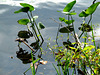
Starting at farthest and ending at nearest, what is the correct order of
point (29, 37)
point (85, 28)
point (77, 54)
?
point (85, 28), point (29, 37), point (77, 54)

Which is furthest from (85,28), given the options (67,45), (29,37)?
(29,37)

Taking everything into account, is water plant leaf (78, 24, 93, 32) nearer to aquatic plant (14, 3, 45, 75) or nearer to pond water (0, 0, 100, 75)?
pond water (0, 0, 100, 75)

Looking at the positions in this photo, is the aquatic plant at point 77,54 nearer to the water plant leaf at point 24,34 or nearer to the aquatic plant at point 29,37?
the aquatic plant at point 29,37

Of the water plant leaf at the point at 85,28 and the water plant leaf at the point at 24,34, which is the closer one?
the water plant leaf at the point at 24,34

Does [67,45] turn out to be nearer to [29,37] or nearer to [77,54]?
[29,37]

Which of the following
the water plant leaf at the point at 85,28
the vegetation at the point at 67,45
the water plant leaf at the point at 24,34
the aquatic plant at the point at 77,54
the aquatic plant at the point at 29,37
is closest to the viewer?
the aquatic plant at the point at 77,54

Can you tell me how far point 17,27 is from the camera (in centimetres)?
217

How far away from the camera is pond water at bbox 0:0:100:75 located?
4.99 ft

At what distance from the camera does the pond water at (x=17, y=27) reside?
4.99 feet

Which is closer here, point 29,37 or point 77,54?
point 77,54

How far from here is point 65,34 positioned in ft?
6.66

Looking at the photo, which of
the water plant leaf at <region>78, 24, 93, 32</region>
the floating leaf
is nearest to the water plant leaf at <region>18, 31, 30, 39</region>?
the floating leaf

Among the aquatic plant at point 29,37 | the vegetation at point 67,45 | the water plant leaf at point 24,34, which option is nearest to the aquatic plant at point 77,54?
the vegetation at point 67,45

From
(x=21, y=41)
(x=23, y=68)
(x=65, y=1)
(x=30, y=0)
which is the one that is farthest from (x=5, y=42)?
(x=65, y=1)
